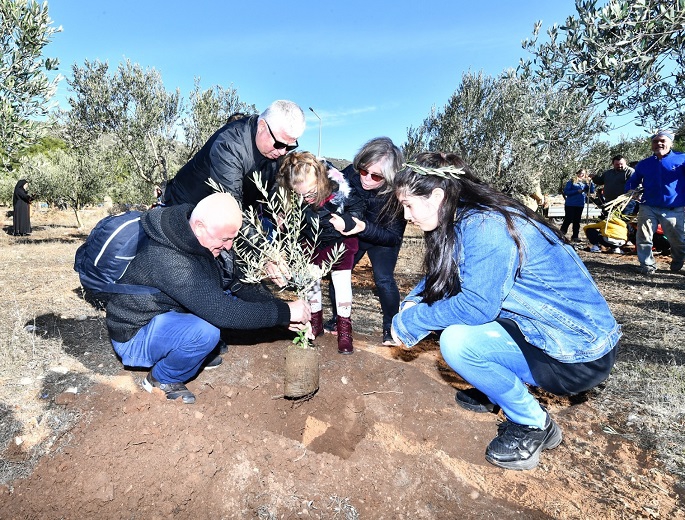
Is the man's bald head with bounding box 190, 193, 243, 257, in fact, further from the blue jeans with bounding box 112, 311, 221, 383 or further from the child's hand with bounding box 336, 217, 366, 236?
the child's hand with bounding box 336, 217, 366, 236

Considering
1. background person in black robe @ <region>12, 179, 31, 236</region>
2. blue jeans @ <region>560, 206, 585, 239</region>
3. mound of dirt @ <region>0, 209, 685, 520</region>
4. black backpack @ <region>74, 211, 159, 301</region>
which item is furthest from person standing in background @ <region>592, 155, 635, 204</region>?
background person in black robe @ <region>12, 179, 31, 236</region>

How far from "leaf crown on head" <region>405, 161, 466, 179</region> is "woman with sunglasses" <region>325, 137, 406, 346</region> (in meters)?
1.18

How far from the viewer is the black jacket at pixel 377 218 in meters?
3.80

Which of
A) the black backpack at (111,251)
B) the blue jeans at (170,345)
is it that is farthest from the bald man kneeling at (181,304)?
the black backpack at (111,251)

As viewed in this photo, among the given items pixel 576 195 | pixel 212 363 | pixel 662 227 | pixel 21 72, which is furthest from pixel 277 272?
pixel 576 195

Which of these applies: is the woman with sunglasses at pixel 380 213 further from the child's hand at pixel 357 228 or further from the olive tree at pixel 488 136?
the olive tree at pixel 488 136

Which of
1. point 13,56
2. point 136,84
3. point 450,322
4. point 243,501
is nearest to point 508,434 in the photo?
point 450,322

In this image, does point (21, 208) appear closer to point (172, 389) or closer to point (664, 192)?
point (172, 389)

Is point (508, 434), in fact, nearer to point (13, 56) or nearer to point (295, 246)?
point (295, 246)

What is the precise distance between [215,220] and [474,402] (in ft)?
7.35

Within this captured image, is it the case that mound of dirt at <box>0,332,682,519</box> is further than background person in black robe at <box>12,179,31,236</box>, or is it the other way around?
background person in black robe at <box>12,179,31,236</box>

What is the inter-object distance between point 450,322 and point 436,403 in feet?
3.41

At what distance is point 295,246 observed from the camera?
3.00m

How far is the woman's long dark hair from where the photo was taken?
7.59 ft
